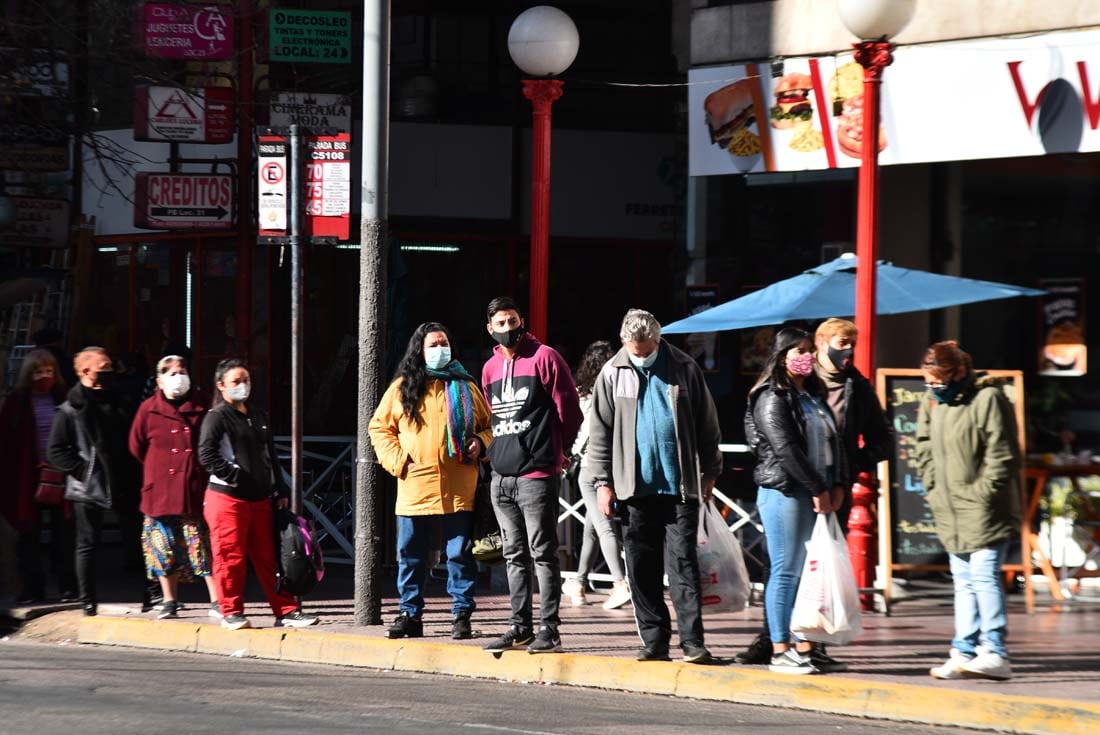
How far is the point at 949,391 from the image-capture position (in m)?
8.80

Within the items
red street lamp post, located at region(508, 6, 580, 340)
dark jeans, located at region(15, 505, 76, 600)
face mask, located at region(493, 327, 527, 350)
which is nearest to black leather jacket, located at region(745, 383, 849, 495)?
face mask, located at region(493, 327, 527, 350)

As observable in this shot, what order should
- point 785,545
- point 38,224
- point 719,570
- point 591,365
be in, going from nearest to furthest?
point 785,545
point 719,570
point 591,365
point 38,224

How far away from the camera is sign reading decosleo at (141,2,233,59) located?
661 inches

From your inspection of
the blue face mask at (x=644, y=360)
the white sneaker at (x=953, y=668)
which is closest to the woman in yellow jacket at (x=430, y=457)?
the blue face mask at (x=644, y=360)

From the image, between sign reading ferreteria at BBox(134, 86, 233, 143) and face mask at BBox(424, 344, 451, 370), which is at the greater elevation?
sign reading ferreteria at BBox(134, 86, 233, 143)

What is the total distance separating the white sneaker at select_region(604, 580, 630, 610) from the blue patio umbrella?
1832 mm

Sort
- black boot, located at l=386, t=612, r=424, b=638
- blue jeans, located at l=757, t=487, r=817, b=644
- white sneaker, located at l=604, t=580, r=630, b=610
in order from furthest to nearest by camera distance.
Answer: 1. white sneaker, located at l=604, t=580, r=630, b=610
2. black boot, located at l=386, t=612, r=424, b=638
3. blue jeans, located at l=757, t=487, r=817, b=644

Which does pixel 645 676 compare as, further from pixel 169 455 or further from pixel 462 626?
pixel 169 455

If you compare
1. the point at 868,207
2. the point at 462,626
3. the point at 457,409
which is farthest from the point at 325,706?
the point at 868,207

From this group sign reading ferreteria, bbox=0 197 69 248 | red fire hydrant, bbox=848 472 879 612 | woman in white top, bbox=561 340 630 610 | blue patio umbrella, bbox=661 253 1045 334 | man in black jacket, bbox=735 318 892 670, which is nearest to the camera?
man in black jacket, bbox=735 318 892 670

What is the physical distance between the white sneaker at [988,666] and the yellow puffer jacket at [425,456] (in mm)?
3096

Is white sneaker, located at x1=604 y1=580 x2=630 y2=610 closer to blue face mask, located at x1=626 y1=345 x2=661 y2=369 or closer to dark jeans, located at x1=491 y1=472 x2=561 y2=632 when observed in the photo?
dark jeans, located at x1=491 y1=472 x2=561 y2=632

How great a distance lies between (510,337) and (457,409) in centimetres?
72

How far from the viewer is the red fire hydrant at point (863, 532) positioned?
10.9m
